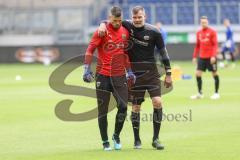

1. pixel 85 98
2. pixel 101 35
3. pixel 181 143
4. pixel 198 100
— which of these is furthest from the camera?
pixel 85 98

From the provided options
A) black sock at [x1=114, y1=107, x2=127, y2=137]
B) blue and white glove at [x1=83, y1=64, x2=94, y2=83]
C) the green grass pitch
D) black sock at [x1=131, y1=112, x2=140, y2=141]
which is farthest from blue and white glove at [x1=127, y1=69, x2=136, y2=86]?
the green grass pitch

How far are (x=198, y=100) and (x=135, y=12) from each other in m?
10.0

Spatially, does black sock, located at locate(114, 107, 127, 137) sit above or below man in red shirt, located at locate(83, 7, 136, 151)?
below

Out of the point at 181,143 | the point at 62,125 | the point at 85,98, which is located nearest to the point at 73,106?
the point at 85,98

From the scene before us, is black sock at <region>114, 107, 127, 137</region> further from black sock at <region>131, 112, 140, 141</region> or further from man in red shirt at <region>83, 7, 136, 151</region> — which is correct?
black sock at <region>131, 112, 140, 141</region>

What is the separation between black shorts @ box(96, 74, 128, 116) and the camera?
11906 mm

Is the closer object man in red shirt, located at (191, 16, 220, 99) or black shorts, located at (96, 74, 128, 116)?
black shorts, located at (96, 74, 128, 116)

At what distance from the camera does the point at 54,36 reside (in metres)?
47.6

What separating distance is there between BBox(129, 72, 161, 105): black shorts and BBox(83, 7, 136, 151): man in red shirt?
1.23ft

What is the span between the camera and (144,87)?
1230 centimetres

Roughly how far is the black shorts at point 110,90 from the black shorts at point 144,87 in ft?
1.35

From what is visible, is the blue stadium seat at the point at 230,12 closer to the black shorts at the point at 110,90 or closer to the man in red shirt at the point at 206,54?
the man in red shirt at the point at 206,54

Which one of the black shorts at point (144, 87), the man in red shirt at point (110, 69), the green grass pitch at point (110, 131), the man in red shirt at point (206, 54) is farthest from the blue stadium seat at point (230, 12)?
the man in red shirt at point (110, 69)

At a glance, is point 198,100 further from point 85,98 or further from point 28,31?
point 28,31
